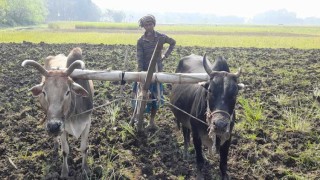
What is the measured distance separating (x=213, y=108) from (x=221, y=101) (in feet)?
0.43

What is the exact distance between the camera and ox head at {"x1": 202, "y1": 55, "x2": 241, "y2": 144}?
12.5ft

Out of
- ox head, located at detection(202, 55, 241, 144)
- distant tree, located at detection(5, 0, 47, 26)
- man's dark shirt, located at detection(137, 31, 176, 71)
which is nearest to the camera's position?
ox head, located at detection(202, 55, 241, 144)

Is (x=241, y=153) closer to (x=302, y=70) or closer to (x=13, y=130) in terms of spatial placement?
(x=13, y=130)

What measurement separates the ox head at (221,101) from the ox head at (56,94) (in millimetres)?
1626

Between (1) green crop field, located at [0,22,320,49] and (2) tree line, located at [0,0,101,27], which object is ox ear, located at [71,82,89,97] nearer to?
(1) green crop field, located at [0,22,320,49]

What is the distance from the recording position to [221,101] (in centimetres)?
396

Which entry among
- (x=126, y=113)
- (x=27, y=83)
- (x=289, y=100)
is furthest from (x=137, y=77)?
(x=27, y=83)

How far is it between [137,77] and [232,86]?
1401mm

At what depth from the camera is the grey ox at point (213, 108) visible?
12.8 ft

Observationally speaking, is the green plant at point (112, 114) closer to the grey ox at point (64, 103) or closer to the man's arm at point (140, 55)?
the man's arm at point (140, 55)

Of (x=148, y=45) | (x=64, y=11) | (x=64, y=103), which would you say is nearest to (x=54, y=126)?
(x=64, y=103)

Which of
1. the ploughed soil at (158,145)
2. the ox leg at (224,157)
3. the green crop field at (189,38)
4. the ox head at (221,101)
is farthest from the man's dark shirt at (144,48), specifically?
the green crop field at (189,38)

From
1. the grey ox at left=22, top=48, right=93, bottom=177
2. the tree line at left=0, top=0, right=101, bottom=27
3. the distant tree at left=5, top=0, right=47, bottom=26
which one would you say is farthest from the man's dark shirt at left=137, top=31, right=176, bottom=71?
the tree line at left=0, top=0, right=101, bottom=27

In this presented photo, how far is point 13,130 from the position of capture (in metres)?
6.49
